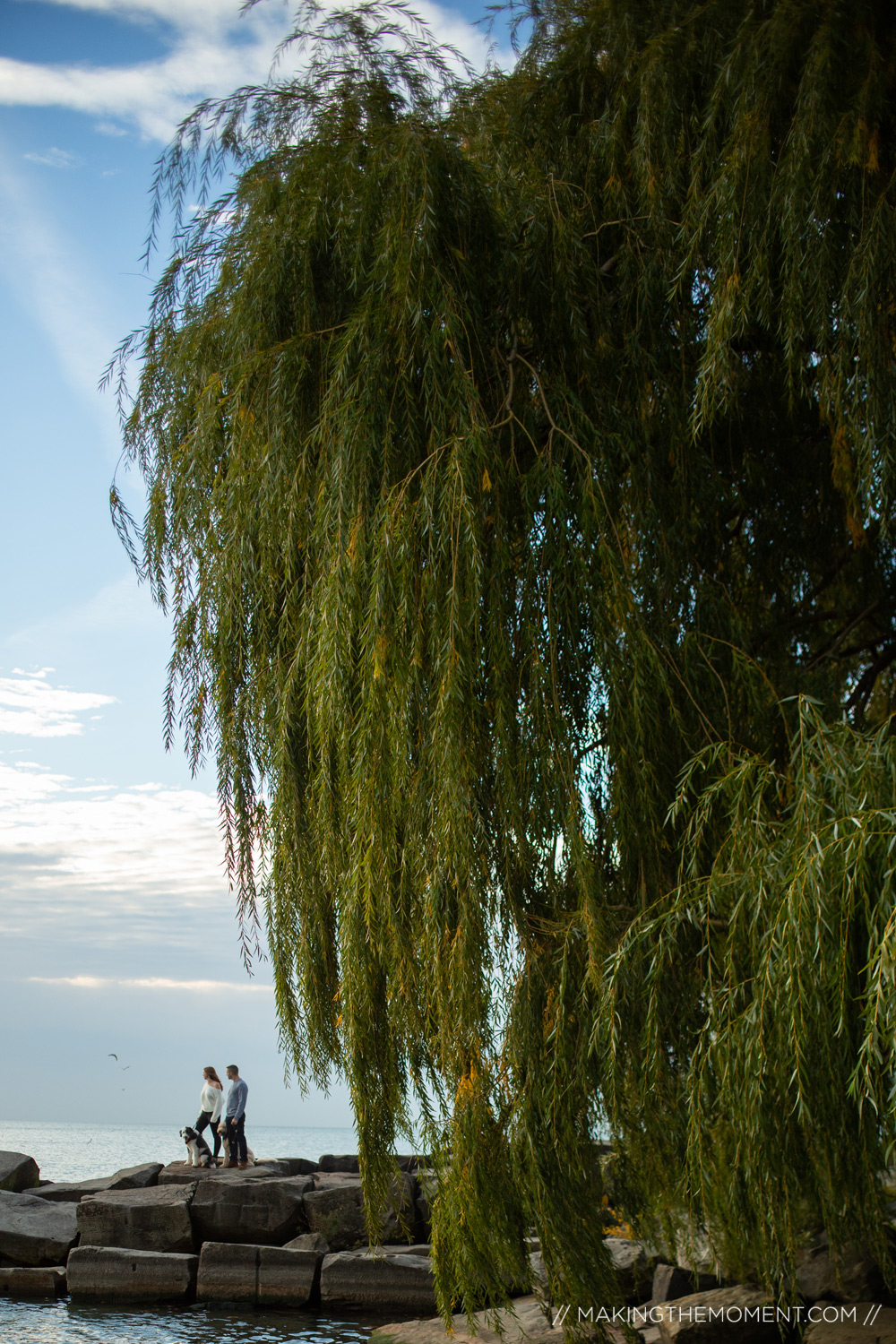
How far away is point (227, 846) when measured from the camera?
5105mm

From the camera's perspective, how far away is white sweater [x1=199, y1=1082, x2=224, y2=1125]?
38.1 ft

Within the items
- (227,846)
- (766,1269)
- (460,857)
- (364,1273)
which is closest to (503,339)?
(460,857)

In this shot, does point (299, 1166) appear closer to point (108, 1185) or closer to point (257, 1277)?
point (108, 1185)

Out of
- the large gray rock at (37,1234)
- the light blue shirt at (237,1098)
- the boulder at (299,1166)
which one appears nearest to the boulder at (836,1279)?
the light blue shirt at (237,1098)

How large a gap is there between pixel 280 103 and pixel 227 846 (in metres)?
3.68

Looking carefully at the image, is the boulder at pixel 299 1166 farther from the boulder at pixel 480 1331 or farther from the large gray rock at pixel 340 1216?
the boulder at pixel 480 1331

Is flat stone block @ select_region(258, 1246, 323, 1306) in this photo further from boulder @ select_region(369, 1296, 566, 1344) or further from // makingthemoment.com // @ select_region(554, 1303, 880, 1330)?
// makingthemoment.com // @ select_region(554, 1303, 880, 1330)

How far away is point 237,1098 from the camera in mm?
11062

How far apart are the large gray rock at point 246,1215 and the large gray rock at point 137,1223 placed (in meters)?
0.15

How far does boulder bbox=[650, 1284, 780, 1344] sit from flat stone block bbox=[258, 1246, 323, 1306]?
439 centimetres

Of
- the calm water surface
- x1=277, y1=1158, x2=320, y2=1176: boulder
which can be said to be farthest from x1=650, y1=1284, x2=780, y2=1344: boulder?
x1=277, y1=1158, x2=320, y2=1176: boulder

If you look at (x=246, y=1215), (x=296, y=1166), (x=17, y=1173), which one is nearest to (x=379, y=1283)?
(x=246, y=1215)

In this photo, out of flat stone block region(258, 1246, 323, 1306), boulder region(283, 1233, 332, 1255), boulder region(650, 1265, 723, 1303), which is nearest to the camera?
boulder region(650, 1265, 723, 1303)

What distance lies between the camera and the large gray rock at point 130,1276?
30.7 ft
